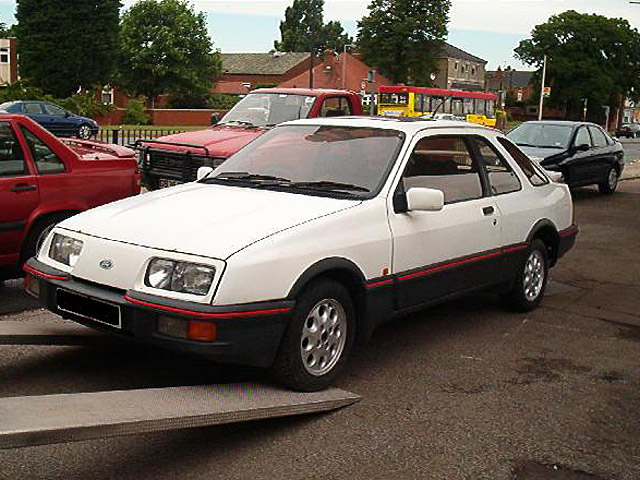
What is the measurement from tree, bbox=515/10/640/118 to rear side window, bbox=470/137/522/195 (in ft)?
300

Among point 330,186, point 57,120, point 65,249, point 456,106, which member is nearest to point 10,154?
point 65,249

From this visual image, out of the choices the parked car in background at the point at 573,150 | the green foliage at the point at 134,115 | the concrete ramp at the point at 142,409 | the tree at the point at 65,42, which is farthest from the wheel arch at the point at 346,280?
the tree at the point at 65,42

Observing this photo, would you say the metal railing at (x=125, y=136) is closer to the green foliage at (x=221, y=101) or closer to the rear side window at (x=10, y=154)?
the rear side window at (x=10, y=154)

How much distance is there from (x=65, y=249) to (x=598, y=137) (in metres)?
15.0

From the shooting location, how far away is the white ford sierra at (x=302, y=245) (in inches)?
179

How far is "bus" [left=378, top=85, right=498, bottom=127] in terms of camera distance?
42.5 m

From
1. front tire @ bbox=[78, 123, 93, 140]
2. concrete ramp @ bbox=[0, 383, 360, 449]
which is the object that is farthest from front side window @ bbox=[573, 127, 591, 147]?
front tire @ bbox=[78, 123, 93, 140]

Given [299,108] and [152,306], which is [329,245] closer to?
[152,306]

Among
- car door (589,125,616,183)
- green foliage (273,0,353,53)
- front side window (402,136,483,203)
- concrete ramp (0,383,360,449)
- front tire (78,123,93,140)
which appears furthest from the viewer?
green foliage (273,0,353,53)

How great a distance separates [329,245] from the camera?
5.03m

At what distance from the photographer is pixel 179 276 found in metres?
4.56

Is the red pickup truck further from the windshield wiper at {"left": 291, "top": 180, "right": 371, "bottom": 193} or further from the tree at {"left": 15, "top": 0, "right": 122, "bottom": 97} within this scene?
the tree at {"left": 15, "top": 0, "right": 122, "bottom": 97}

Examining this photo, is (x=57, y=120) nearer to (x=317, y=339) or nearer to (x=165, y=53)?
(x=317, y=339)

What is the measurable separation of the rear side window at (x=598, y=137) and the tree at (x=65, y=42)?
171 ft
